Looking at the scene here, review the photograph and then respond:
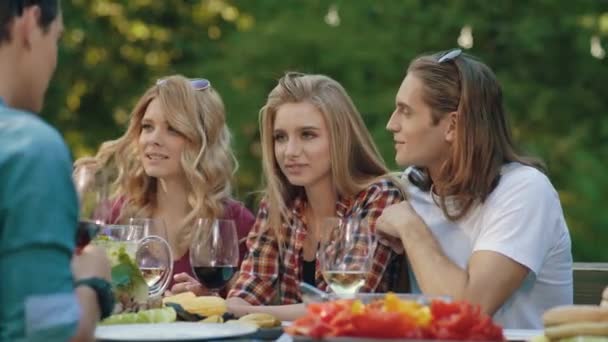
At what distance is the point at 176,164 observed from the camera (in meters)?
4.59

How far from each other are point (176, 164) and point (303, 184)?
79 cm

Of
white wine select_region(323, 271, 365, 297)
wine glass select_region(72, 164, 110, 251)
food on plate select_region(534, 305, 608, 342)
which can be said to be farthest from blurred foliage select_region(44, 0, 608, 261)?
food on plate select_region(534, 305, 608, 342)

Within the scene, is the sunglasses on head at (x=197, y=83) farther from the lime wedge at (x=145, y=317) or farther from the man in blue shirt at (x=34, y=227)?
the man in blue shirt at (x=34, y=227)

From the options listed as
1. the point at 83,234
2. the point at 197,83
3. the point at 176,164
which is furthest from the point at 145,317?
the point at 197,83

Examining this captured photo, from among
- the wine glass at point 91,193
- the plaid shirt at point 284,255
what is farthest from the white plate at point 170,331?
the plaid shirt at point 284,255

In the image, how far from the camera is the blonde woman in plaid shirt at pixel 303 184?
393 cm

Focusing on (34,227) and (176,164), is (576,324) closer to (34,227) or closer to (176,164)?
(34,227)

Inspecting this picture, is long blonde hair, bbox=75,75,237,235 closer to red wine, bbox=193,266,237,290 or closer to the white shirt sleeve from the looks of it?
red wine, bbox=193,266,237,290

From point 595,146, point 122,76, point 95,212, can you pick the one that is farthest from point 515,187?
point 122,76

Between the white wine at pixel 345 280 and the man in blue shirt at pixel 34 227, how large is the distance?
92 centimetres

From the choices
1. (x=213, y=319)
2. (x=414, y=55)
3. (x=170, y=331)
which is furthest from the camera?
(x=414, y=55)

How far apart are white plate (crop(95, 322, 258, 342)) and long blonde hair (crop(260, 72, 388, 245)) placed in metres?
1.33

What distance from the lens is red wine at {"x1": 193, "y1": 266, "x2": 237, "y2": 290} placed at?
3301mm

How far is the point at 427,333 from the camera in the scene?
2.18 meters
